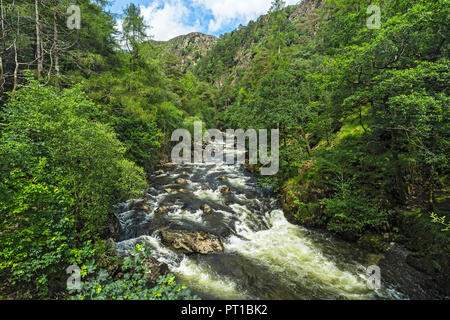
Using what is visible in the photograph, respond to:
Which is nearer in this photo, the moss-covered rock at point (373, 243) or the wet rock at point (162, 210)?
the moss-covered rock at point (373, 243)

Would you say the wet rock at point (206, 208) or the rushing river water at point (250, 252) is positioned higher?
the wet rock at point (206, 208)

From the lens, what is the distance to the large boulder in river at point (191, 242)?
866cm

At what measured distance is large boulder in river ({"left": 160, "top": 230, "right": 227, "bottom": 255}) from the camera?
8656mm

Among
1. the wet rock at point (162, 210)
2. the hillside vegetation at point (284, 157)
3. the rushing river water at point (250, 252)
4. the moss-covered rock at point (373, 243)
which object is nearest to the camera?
the hillside vegetation at point (284, 157)

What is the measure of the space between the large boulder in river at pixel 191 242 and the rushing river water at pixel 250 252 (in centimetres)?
33

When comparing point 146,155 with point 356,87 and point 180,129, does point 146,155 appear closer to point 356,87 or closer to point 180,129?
point 180,129

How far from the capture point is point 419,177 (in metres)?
8.28

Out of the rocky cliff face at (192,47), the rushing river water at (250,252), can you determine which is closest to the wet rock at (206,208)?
the rushing river water at (250,252)

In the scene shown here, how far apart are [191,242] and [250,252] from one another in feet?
9.72

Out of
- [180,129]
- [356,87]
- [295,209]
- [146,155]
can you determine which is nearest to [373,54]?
[356,87]

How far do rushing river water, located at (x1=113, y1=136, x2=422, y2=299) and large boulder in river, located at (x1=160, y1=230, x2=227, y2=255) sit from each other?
0.33 metres

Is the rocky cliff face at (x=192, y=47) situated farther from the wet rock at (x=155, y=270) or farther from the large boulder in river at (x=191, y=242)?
the wet rock at (x=155, y=270)

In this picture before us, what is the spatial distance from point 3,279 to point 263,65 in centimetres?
4763

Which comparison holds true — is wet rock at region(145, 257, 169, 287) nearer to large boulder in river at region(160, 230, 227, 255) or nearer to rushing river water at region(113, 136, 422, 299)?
rushing river water at region(113, 136, 422, 299)
